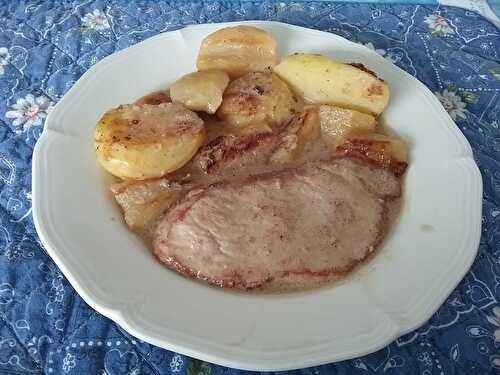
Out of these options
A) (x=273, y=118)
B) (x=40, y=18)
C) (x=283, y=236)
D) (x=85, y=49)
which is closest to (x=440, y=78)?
(x=273, y=118)

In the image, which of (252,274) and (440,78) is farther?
(440,78)

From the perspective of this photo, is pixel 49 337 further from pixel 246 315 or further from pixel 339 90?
pixel 339 90

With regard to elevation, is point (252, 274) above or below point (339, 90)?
below

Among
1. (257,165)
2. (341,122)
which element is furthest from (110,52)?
(341,122)

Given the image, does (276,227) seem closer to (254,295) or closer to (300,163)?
(254,295)

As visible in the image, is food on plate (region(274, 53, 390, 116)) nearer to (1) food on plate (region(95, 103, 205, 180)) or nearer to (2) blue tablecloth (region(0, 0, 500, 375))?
(1) food on plate (region(95, 103, 205, 180))

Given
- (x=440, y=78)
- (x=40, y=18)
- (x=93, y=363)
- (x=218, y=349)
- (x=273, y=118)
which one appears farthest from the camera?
(x=40, y=18)

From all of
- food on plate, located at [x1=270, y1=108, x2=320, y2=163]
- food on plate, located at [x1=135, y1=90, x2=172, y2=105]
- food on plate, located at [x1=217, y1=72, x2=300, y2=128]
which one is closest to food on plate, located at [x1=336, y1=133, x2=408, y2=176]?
food on plate, located at [x1=270, y1=108, x2=320, y2=163]
